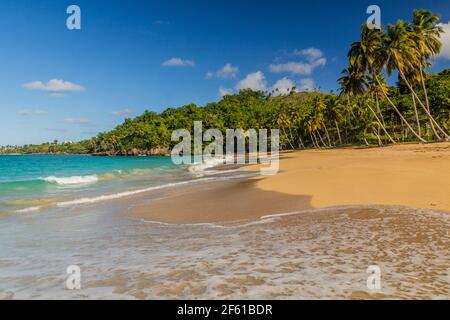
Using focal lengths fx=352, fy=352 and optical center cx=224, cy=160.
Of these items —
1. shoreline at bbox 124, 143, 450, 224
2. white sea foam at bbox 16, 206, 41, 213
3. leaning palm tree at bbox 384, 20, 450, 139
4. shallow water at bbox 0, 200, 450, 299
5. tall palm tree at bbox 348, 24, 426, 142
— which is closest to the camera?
shallow water at bbox 0, 200, 450, 299

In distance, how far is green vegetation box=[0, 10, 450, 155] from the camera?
3775cm

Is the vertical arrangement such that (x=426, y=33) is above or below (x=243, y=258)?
above

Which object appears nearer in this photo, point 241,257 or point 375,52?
point 241,257

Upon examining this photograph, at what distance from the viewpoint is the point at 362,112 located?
214ft

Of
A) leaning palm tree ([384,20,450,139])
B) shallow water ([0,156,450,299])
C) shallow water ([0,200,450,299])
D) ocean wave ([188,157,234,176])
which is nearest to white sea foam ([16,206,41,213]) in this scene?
shallow water ([0,156,450,299])

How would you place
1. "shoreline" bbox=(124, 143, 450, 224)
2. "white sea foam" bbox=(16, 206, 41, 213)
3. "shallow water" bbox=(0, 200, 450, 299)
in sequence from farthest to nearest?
1. "white sea foam" bbox=(16, 206, 41, 213)
2. "shoreline" bbox=(124, 143, 450, 224)
3. "shallow water" bbox=(0, 200, 450, 299)

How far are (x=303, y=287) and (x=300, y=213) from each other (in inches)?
234

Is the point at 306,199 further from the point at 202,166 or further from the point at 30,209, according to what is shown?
the point at 202,166

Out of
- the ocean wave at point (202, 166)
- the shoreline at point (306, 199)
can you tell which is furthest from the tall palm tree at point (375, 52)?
the shoreline at point (306, 199)

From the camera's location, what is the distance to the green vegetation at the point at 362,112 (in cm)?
3775

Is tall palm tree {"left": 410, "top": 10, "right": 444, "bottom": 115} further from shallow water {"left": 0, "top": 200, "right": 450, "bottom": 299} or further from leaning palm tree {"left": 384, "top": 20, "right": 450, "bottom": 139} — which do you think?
shallow water {"left": 0, "top": 200, "right": 450, "bottom": 299}

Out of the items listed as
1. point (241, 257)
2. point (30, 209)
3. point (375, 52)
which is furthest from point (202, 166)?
point (241, 257)

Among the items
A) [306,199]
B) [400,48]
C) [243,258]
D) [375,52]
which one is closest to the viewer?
[243,258]
